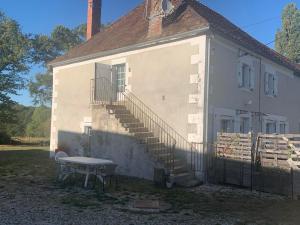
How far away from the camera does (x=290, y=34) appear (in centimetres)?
3319

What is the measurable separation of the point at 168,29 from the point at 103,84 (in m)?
3.99

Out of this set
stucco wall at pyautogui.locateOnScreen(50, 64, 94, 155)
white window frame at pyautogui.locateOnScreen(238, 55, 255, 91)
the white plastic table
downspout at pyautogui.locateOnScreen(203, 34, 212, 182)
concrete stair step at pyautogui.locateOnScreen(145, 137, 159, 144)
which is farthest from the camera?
stucco wall at pyautogui.locateOnScreen(50, 64, 94, 155)

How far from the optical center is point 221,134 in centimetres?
1145

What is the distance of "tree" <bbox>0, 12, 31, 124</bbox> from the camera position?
1189 inches

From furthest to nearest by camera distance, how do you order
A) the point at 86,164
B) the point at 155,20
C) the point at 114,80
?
the point at 114,80 → the point at 155,20 → the point at 86,164

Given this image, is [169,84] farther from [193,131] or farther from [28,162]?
[28,162]

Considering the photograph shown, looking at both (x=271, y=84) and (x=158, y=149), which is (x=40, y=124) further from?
(x=158, y=149)

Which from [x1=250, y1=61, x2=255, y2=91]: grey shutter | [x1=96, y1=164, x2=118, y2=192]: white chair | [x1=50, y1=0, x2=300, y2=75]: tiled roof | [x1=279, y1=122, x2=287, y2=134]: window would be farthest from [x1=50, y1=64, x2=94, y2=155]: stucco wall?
[x1=279, y1=122, x2=287, y2=134]: window

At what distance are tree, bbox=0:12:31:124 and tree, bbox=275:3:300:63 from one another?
82.7ft

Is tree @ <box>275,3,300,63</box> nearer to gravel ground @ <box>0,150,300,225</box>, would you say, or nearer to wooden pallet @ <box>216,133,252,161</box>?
wooden pallet @ <box>216,133,252,161</box>

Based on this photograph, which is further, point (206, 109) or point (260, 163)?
point (206, 109)

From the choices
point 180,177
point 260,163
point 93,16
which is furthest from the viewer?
point 93,16

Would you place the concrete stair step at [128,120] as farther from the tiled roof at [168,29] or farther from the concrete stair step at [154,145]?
the tiled roof at [168,29]

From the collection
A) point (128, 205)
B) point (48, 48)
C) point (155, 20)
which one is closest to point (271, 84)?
point (155, 20)
